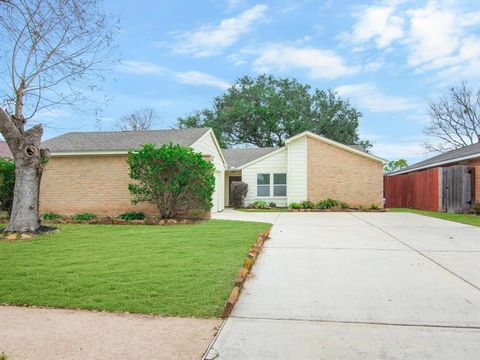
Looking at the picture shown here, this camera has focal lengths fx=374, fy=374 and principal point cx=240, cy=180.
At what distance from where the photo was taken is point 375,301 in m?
4.50

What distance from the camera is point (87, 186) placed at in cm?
1557

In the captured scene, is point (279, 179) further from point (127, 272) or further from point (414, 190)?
point (127, 272)

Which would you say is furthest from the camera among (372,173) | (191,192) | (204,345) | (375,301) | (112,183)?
(372,173)

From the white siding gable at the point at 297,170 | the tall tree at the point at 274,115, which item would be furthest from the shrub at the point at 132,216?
the tall tree at the point at 274,115

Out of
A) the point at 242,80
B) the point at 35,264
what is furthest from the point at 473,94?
the point at 35,264

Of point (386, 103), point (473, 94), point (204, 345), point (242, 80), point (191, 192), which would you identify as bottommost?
point (204, 345)

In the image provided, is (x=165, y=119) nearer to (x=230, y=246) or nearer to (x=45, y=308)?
(x=230, y=246)

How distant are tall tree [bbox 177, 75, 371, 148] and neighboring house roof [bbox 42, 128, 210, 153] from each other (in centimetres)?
1989

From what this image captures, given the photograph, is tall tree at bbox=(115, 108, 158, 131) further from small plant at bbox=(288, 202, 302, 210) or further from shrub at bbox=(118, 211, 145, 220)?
shrub at bbox=(118, 211, 145, 220)

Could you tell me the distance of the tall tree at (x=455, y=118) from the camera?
1319 inches

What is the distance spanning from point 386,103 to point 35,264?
2256 centimetres

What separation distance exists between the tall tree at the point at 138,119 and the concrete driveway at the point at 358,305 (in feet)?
120

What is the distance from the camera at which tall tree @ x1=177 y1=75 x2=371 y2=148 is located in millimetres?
37719

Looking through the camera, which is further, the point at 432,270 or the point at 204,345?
Result: the point at 432,270
